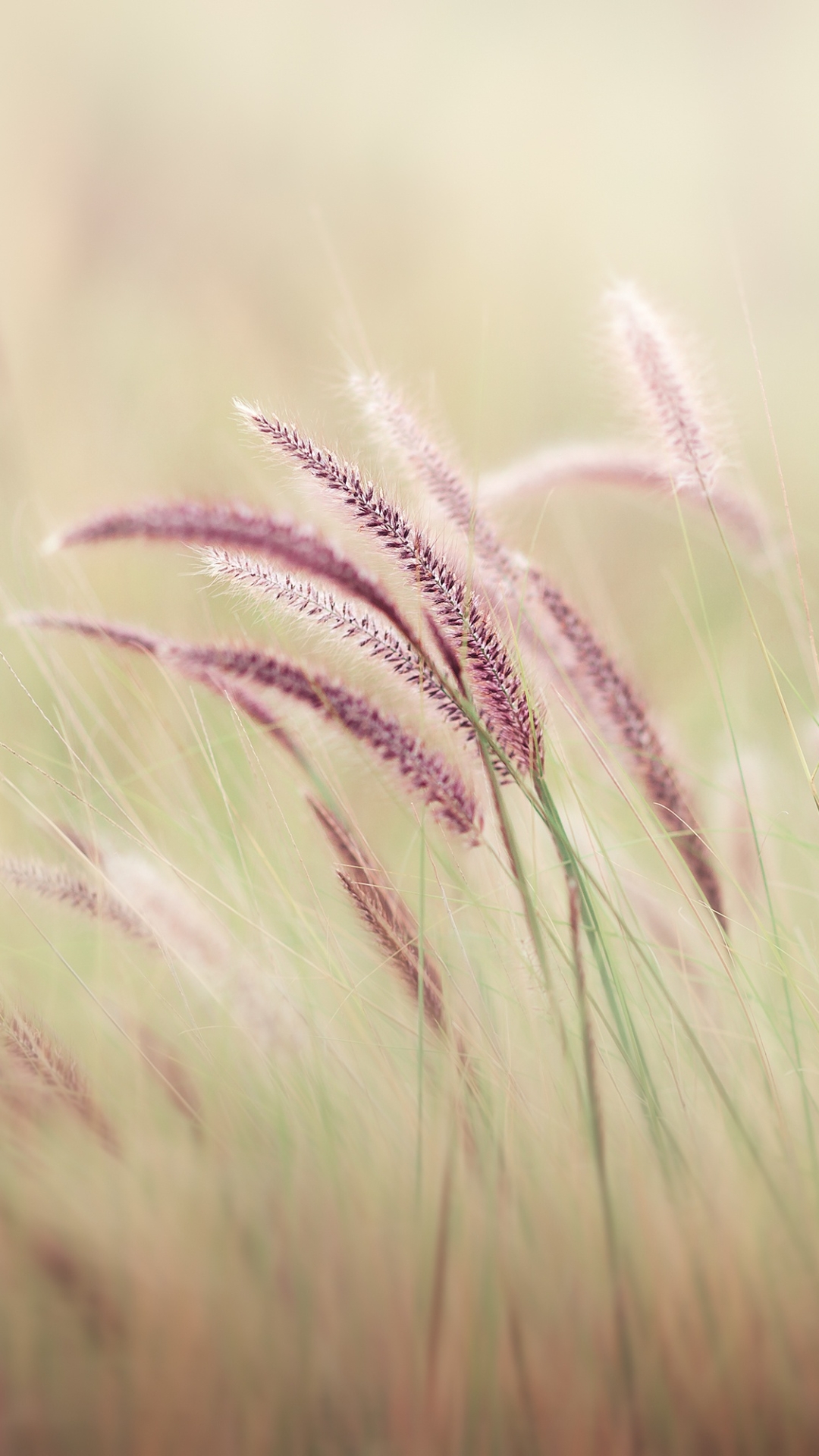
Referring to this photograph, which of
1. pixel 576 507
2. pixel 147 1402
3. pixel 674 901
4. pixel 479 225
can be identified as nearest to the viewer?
pixel 147 1402

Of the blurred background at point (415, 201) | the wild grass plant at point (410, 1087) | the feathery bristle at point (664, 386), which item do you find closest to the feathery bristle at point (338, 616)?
the wild grass plant at point (410, 1087)

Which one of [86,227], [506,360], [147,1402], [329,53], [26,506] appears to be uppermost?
[329,53]

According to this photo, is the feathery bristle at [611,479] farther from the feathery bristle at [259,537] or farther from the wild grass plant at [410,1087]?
the feathery bristle at [259,537]

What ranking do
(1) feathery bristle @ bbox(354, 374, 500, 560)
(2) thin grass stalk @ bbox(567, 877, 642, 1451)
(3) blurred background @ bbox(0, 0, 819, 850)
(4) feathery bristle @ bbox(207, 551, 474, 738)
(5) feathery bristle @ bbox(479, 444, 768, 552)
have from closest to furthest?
(2) thin grass stalk @ bbox(567, 877, 642, 1451) < (4) feathery bristle @ bbox(207, 551, 474, 738) < (1) feathery bristle @ bbox(354, 374, 500, 560) < (5) feathery bristle @ bbox(479, 444, 768, 552) < (3) blurred background @ bbox(0, 0, 819, 850)

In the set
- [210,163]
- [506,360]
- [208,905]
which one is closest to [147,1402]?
[208,905]

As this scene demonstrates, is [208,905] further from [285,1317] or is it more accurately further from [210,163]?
[210,163]

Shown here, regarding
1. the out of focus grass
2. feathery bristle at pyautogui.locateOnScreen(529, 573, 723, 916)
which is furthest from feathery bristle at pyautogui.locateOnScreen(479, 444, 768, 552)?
feathery bristle at pyautogui.locateOnScreen(529, 573, 723, 916)

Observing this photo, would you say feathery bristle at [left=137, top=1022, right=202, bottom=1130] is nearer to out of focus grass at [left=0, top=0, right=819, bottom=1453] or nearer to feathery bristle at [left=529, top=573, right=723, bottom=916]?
out of focus grass at [left=0, top=0, right=819, bottom=1453]
